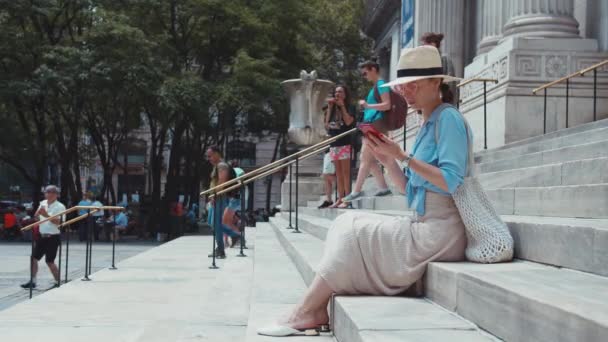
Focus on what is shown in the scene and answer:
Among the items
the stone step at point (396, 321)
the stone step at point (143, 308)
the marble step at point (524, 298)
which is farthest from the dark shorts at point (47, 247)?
the marble step at point (524, 298)

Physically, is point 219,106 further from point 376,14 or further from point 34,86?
point 376,14

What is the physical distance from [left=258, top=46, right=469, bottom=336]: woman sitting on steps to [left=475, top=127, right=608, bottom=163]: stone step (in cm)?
390

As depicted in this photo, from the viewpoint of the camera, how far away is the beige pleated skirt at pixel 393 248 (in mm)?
3885

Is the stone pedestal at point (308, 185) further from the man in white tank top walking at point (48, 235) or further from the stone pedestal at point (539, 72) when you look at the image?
the man in white tank top walking at point (48, 235)

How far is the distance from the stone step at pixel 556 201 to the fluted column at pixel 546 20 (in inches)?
284

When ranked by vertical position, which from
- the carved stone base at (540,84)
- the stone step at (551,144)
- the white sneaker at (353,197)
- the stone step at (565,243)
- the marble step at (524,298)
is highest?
the carved stone base at (540,84)

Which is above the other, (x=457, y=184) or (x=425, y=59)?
(x=425, y=59)

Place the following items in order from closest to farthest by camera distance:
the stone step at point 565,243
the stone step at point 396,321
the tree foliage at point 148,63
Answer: the stone step at point 396,321 < the stone step at point 565,243 < the tree foliage at point 148,63

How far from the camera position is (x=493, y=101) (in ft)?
42.0

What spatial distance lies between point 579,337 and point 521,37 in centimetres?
1090

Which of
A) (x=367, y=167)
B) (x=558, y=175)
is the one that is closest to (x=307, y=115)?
(x=367, y=167)

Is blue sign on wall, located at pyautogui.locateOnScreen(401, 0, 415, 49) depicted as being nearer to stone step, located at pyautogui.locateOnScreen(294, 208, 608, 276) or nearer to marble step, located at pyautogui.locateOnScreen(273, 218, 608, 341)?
stone step, located at pyautogui.locateOnScreen(294, 208, 608, 276)

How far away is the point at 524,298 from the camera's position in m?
2.68

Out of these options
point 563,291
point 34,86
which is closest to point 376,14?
point 34,86
